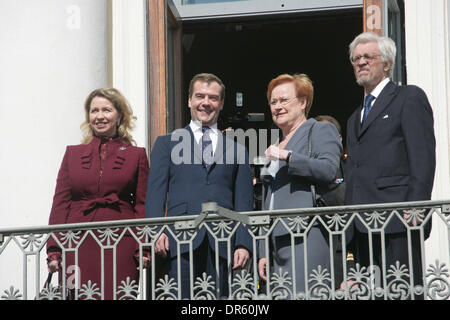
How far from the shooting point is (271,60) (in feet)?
43.6

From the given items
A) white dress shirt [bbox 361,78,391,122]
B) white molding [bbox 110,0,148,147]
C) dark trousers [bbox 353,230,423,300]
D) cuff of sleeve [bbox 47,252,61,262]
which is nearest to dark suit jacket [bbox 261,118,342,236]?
white dress shirt [bbox 361,78,391,122]

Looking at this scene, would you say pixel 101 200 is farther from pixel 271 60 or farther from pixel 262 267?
pixel 271 60

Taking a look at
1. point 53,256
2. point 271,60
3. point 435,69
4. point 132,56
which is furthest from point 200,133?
point 271,60

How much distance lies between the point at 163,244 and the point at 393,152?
Answer: 4.94ft

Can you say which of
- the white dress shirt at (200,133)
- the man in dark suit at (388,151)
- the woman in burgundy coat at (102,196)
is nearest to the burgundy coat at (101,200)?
the woman in burgundy coat at (102,196)

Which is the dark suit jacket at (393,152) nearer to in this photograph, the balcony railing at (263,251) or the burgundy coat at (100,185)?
the balcony railing at (263,251)

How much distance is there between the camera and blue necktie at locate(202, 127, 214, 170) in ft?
19.5

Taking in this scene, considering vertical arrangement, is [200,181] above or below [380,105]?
below

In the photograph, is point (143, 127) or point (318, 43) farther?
point (318, 43)

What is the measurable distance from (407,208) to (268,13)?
3.90m

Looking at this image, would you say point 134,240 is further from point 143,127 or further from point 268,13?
point 268,13

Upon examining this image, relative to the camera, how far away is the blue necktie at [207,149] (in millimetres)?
5945

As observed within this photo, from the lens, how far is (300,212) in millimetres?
5480
